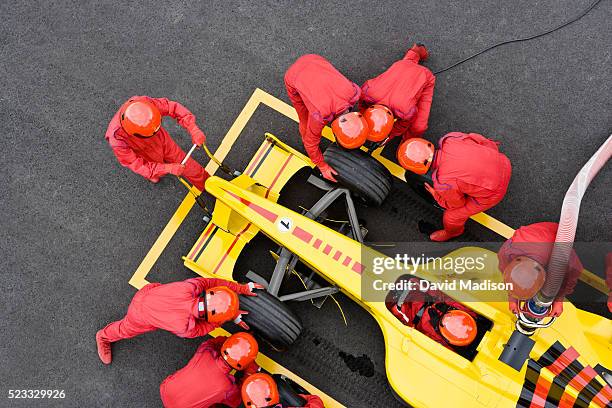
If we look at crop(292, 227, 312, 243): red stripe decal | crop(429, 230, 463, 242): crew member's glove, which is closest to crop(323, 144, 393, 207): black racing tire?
crop(292, 227, 312, 243): red stripe decal

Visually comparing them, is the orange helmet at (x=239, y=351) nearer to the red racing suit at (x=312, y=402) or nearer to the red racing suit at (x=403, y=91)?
the red racing suit at (x=312, y=402)

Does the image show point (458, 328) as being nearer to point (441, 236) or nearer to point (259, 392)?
point (441, 236)

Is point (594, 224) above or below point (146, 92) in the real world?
above

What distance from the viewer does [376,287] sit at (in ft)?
13.7

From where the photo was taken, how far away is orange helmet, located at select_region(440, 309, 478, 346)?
3.85 meters

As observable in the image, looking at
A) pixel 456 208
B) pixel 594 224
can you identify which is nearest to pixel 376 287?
pixel 456 208

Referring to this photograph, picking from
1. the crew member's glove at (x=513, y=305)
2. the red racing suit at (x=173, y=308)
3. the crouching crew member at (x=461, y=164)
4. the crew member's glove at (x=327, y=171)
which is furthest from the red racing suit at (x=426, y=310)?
the red racing suit at (x=173, y=308)

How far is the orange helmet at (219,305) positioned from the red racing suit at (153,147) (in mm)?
1119

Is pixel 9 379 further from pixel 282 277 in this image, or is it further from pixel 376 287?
pixel 376 287

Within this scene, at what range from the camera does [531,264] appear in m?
3.49

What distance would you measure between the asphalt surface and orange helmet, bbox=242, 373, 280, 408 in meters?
0.96

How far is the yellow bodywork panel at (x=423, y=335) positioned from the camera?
3.86m

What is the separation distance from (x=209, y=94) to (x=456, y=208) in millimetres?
A: 2783

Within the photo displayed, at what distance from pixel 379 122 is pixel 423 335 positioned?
1746 millimetres
